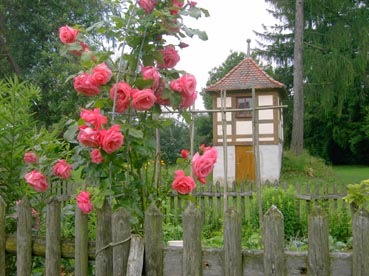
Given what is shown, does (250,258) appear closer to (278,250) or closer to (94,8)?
(278,250)

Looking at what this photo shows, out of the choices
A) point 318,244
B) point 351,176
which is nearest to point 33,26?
point 351,176

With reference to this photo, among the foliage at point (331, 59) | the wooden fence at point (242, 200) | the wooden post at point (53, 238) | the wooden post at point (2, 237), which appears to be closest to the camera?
the wooden post at point (53, 238)

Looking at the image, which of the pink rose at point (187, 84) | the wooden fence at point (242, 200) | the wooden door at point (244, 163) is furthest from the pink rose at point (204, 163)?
the wooden door at point (244, 163)

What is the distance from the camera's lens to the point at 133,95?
5.85 feet

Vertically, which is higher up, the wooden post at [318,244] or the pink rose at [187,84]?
the pink rose at [187,84]

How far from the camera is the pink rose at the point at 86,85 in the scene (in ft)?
5.90

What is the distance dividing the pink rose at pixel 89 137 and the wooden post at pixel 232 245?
1.85 ft

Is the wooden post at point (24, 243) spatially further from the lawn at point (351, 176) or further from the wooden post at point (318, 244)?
the lawn at point (351, 176)

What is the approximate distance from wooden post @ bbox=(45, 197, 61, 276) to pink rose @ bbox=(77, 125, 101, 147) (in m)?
0.55

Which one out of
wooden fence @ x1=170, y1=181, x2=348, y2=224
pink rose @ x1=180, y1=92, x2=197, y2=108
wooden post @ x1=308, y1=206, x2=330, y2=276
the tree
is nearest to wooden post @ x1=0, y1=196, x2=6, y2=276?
pink rose @ x1=180, y1=92, x2=197, y2=108

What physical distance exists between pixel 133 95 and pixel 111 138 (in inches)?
8.1

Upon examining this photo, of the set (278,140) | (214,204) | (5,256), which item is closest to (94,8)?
(278,140)

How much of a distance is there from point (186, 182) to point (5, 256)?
4.01ft

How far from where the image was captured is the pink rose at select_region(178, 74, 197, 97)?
184 centimetres
